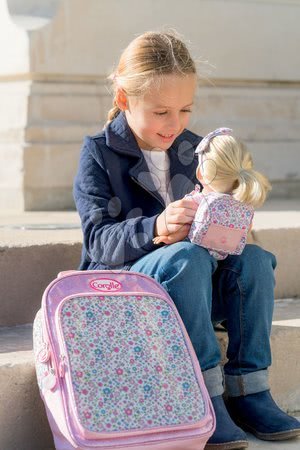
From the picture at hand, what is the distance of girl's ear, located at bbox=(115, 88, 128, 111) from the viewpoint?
132 inches

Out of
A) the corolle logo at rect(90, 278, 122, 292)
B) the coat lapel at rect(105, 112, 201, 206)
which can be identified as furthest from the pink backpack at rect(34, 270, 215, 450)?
the coat lapel at rect(105, 112, 201, 206)

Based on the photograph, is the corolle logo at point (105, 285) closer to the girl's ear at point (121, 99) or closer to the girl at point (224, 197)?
the girl at point (224, 197)

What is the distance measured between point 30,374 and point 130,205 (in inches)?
24.0

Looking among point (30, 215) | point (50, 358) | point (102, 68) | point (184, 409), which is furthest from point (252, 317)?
point (102, 68)

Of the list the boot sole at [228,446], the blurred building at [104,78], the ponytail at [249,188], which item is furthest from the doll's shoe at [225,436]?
the blurred building at [104,78]

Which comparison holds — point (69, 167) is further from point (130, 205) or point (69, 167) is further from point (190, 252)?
point (190, 252)

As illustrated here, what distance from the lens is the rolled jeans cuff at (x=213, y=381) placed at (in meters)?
3.06

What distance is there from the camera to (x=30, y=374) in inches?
119

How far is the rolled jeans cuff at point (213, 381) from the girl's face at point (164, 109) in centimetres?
69

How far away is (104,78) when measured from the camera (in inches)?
208

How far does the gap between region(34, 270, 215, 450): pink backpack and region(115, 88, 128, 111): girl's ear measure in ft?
1.92

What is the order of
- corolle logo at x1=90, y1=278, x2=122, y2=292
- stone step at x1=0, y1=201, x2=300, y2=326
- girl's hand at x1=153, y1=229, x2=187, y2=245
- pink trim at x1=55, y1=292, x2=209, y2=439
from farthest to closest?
stone step at x1=0, y1=201, x2=300, y2=326 < girl's hand at x1=153, y1=229, x2=187, y2=245 < corolle logo at x1=90, y1=278, x2=122, y2=292 < pink trim at x1=55, y1=292, x2=209, y2=439

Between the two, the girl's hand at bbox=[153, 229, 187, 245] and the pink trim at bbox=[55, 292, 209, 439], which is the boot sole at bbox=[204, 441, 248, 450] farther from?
the girl's hand at bbox=[153, 229, 187, 245]

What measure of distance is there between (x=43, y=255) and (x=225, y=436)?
0.98m
